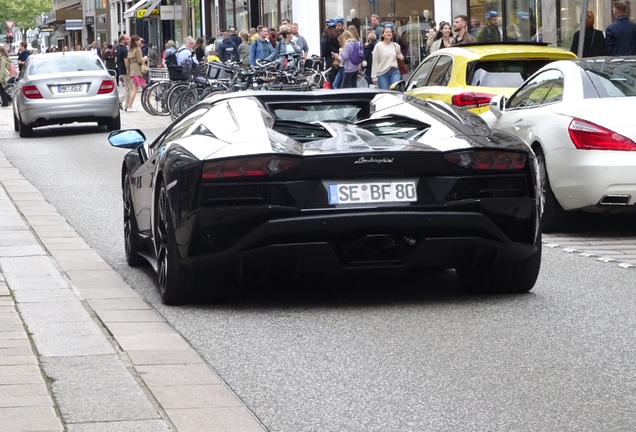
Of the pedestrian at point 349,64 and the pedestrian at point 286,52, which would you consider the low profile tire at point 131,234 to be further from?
the pedestrian at point 286,52

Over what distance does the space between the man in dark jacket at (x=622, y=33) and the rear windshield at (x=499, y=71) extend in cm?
502

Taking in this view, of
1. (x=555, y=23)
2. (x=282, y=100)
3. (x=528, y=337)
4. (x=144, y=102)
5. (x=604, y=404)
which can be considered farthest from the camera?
(x=144, y=102)

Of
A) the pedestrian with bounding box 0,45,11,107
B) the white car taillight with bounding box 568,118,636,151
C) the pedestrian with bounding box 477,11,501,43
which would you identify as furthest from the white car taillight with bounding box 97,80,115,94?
the white car taillight with bounding box 568,118,636,151

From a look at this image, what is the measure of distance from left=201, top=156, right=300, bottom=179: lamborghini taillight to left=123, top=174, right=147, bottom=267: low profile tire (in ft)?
6.64

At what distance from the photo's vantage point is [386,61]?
2589 cm

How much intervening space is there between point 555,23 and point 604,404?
24.1m

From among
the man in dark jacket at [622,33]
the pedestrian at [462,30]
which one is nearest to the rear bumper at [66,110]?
the pedestrian at [462,30]

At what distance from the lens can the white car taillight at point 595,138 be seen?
1000 centimetres

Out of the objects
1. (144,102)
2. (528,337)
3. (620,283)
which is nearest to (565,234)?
(620,283)

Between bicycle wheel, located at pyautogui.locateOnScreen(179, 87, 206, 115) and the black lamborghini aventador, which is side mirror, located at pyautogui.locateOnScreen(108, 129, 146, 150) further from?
bicycle wheel, located at pyautogui.locateOnScreen(179, 87, 206, 115)

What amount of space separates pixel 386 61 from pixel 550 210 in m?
15.4

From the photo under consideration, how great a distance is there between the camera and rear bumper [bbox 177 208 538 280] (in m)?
6.84

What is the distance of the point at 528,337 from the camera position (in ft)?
20.9

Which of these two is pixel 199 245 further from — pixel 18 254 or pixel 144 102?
pixel 144 102
